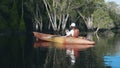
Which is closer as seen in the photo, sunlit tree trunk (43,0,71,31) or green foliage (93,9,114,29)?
sunlit tree trunk (43,0,71,31)

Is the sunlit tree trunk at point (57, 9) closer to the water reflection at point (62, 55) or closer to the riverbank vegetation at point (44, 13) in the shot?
the riverbank vegetation at point (44, 13)

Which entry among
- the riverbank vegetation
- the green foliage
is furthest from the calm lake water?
the green foliage

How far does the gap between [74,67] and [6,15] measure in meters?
55.2

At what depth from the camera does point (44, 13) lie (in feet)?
284

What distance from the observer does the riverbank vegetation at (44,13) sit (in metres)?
75.2

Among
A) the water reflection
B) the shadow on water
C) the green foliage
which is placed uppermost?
the green foliage

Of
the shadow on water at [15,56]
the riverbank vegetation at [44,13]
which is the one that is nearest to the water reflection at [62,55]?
the shadow on water at [15,56]

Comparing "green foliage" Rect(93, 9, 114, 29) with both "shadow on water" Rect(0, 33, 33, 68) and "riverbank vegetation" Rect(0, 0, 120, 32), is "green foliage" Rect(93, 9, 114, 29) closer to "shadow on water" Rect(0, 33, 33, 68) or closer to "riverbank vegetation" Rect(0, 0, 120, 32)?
"riverbank vegetation" Rect(0, 0, 120, 32)

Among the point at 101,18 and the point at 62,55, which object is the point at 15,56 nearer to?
the point at 62,55

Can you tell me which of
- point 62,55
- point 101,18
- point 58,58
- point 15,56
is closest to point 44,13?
point 101,18

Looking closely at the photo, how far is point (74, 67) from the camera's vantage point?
69.9 ft

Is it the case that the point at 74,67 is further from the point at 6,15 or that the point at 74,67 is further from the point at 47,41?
the point at 6,15

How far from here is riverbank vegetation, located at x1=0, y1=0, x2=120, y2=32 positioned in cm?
7519

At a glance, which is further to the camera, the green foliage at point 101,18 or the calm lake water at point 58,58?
the green foliage at point 101,18
